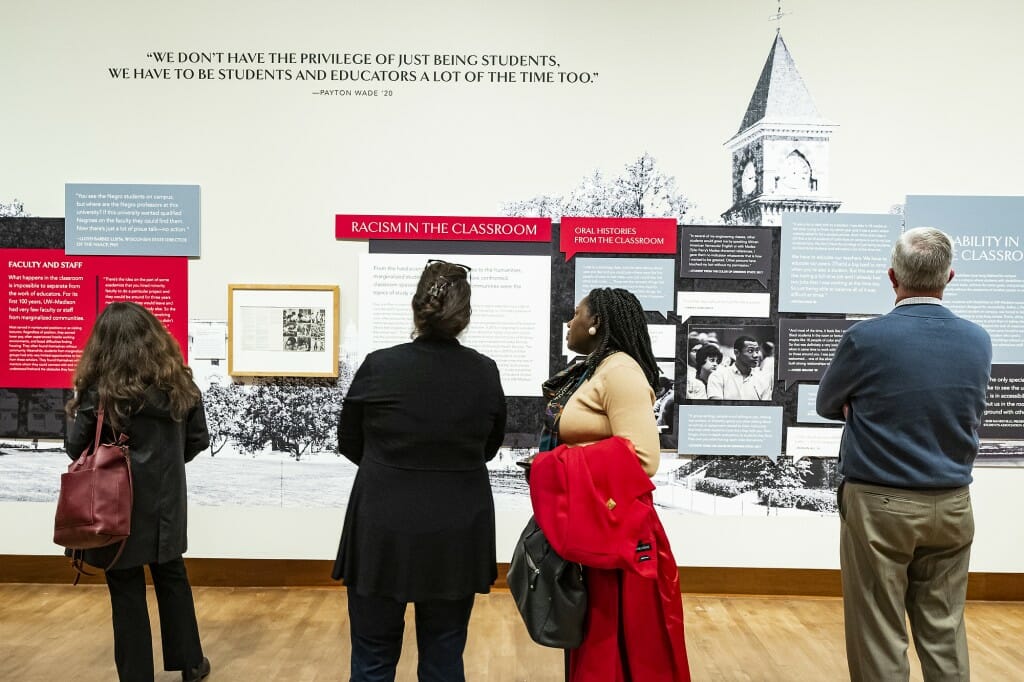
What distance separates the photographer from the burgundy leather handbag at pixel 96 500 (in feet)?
7.24

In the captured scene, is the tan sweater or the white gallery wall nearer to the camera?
the tan sweater

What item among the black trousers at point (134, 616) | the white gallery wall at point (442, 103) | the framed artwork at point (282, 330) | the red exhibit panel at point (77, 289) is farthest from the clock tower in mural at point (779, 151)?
the black trousers at point (134, 616)

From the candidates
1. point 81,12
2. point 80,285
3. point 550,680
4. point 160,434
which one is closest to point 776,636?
point 550,680

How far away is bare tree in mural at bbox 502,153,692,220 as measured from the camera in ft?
11.6

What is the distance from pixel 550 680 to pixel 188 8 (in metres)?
3.55

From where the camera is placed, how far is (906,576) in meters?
2.15

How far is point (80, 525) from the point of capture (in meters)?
2.21

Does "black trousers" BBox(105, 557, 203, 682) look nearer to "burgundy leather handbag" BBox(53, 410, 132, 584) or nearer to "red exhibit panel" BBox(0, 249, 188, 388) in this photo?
"burgundy leather handbag" BBox(53, 410, 132, 584)

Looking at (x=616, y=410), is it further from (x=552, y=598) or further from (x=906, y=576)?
(x=906, y=576)

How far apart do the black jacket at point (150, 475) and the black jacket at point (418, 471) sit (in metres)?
0.86

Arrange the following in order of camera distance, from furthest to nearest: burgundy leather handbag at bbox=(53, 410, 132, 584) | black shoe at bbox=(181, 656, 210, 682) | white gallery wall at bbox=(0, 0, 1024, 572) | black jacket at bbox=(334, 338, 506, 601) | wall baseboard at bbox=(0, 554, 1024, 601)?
1. wall baseboard at bbox=(0, 554, 1024, 601)
2. white gallery wall at bbox=(0, 0, 1024, 572)
3. black shoe at bbox=(181, 656, 210, 682)
4. burgundy leather handbag at bbox=(53, 410, 132, 584)
5. black jacket at bbox=(334, 338, 506, 601)

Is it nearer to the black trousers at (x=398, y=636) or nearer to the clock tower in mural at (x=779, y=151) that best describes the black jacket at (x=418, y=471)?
the black trousers at (x=398, y=636)

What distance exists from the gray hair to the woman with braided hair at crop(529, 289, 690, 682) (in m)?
0.84

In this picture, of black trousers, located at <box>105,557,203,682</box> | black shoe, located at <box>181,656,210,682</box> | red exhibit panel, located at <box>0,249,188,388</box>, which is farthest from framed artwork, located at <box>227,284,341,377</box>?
black shoe, located at <box>181,656,210,682</box>
